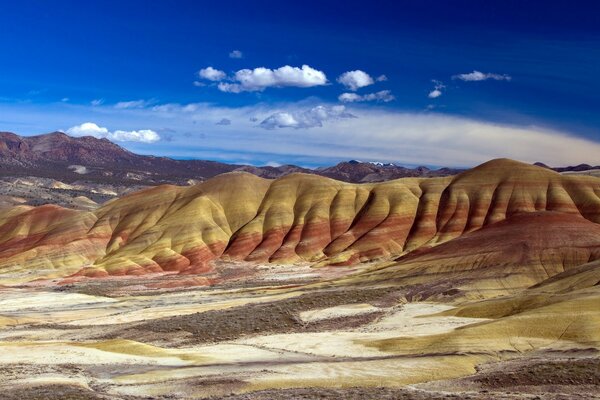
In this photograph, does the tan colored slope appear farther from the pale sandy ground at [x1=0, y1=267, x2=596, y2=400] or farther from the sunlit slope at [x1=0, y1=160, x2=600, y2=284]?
the sunlit slope at [x1=0, y1=160, x2=600, y2=284]

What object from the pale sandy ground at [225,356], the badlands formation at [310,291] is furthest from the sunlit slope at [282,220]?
the pale sandy ground at [225,356]

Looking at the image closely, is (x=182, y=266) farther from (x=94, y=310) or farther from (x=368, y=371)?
(x=368, y=371)

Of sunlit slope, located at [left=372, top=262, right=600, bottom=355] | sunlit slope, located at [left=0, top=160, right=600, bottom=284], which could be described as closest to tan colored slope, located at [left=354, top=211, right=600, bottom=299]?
sunlit slope, located at [left=372, top=262, right=600, bottom=355]

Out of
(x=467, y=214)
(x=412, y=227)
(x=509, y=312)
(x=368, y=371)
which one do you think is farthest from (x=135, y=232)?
(x=368, y=371)

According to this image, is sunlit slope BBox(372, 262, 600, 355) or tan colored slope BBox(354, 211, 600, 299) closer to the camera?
sunlit slope BBox(372, 262, 600, 355)

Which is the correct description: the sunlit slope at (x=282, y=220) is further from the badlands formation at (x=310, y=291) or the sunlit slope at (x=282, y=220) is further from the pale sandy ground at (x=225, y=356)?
the pale sandy ground at (x=225, y=356)

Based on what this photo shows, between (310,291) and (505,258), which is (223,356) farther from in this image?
(505,258)

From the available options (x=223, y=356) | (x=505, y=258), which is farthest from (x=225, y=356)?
(x=505, y=258)
